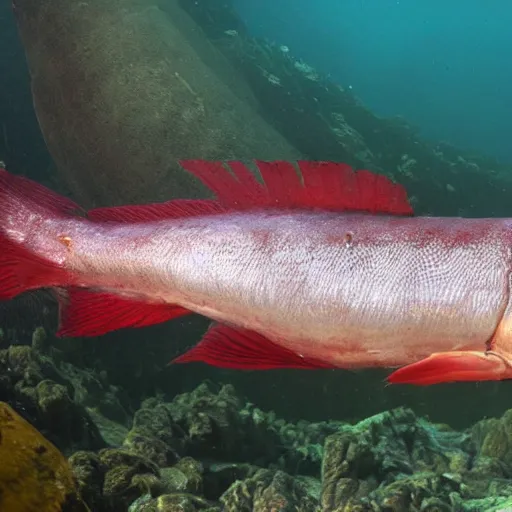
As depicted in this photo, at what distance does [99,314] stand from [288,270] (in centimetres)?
95

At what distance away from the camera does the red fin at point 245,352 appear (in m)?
1.90

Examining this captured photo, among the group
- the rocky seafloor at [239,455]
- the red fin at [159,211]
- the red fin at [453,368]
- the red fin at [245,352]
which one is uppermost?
the red fin at [159,211]

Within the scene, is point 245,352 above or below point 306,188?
below

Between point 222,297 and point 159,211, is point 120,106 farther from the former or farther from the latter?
point 222,297

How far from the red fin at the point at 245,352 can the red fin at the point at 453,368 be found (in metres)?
0.36

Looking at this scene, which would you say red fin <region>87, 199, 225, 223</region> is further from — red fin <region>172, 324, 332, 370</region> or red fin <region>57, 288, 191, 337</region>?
red fin <region>172, 324, 332, 370</region>

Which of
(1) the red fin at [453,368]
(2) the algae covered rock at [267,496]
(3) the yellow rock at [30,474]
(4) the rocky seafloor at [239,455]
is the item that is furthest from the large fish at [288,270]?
(2) the algae covered rock at [267,496]

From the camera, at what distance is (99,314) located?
2256 millimetres

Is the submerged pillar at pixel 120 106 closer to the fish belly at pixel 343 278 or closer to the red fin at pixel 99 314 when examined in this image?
the red fin at pixel 99 314

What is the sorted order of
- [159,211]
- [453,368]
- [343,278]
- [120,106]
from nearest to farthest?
[453,368] → [343,278] → [159,211] → [120,106]

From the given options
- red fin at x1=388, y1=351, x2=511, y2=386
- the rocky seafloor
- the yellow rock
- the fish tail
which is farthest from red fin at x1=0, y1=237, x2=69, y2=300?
red fin at x1=388, y1=351, x2=511, y2=386

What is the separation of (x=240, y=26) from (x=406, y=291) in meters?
16.2

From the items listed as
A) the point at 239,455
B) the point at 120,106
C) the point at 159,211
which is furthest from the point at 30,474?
the point at 120,106

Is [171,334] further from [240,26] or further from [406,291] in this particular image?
[240,26]
